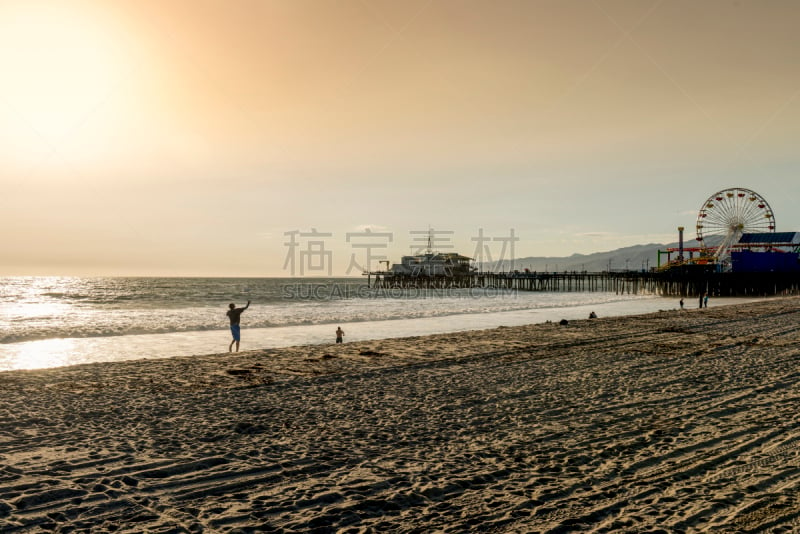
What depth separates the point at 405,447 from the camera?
5434 millimetres

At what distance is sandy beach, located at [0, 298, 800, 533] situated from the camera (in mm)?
3797

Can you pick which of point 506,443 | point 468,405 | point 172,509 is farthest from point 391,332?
point 172,509

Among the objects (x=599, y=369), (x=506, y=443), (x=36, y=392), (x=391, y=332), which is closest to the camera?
(x=506, y=443)

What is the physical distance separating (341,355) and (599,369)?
223 inches

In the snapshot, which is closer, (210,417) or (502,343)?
(210,417)

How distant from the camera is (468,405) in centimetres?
728

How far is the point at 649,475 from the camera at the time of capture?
4527mm

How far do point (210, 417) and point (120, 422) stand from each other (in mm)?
1056

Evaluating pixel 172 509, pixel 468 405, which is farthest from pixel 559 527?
pixel 468 405

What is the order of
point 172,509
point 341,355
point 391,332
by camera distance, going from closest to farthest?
point 172,509, point 341,355, point 391,332

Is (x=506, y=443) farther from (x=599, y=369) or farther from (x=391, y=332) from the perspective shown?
(x=391, y=332)

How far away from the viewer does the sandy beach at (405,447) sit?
149 inches

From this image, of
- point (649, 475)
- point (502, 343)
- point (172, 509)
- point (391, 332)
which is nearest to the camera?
point (172, 509)

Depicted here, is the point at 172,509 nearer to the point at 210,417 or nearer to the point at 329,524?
the point at 329,524
